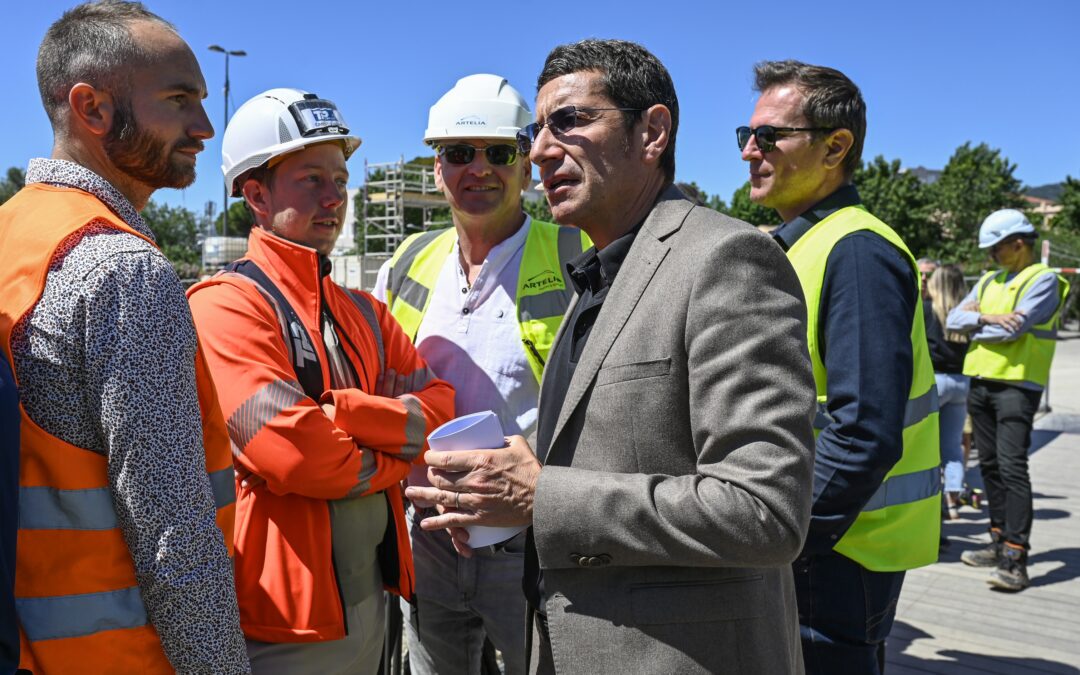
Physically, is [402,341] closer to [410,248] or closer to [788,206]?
[410,248]

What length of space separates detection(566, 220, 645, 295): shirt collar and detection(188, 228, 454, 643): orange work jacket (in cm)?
73

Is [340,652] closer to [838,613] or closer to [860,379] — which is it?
[838,613]

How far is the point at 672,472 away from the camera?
1666mm

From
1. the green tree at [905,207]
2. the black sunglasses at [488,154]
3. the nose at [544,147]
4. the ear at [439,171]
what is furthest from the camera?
the green tree at [905,207]

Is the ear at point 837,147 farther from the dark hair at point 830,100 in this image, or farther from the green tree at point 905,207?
the green tree at point 905,207

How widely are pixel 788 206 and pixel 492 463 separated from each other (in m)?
1.72

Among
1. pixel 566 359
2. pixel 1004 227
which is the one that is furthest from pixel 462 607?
pixel 1004 227

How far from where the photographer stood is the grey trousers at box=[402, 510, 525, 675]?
9.50ft

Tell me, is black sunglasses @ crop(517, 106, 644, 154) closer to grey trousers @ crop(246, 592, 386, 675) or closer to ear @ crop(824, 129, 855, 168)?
ear @ crop(824, 129, 855, 168)

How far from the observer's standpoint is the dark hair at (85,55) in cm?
170

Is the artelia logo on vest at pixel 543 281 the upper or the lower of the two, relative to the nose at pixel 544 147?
lower

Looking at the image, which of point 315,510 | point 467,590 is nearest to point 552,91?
point 315,510

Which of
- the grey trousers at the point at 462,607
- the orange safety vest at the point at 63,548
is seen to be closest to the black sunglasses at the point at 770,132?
the grey trousers at the point at 462,607

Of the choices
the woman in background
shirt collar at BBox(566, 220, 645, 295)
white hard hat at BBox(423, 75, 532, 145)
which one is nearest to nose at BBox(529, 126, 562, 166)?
shirt collar at BBox(566, 220, 645, 295)
